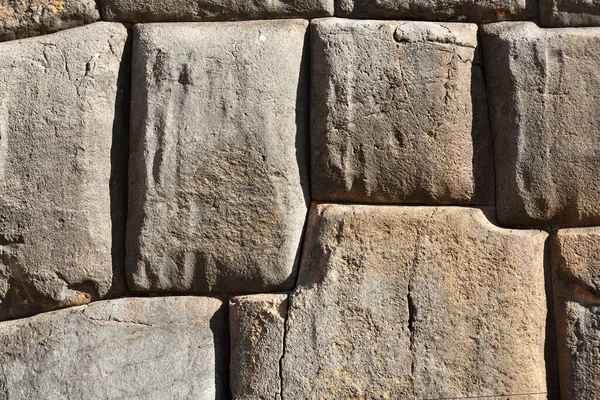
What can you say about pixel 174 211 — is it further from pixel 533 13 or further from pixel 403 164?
pixel 533 13

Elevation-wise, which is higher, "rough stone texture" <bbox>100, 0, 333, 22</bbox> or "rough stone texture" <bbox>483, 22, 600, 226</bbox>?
"rough stone texture" <bbox>100, 0, 333, 22</bbox>

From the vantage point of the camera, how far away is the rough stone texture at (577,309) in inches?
90.8

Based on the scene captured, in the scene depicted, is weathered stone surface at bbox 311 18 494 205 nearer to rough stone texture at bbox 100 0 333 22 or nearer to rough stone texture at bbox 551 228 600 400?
rough stone texture at bbox 100 0 333 22

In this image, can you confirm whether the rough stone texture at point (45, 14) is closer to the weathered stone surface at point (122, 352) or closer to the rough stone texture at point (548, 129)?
the weathered stone surface at point (122, 352)

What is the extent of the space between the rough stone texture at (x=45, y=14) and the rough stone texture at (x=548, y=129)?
132 centimetres

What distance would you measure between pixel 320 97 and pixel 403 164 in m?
0.32

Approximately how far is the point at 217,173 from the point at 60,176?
477mm

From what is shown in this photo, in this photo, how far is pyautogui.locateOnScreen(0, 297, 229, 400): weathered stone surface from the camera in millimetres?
2342

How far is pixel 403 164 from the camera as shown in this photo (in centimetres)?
240

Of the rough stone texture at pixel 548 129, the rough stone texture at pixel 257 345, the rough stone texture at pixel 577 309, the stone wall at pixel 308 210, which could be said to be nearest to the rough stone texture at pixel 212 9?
the stone wall at pixel 308 210

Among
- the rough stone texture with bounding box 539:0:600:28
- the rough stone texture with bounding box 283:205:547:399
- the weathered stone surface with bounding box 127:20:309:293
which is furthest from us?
the rough stone texture with bounding box 539:0:600:28

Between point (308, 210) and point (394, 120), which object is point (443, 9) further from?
point (308, 210)

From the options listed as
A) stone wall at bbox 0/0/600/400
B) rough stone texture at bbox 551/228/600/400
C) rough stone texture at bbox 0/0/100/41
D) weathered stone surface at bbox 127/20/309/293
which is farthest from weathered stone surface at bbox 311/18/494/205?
rough stone texture at bbox 0/0/100/41

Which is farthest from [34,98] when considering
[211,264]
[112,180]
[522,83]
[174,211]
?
[522,83]
